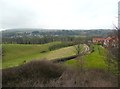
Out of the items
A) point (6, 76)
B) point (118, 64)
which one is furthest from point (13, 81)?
point (118, 64)

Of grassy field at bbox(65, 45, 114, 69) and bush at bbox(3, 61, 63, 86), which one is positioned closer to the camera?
bush at bbox(3, 61, 63, 86)

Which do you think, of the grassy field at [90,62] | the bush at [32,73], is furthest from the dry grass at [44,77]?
the grassy field at [90,62]

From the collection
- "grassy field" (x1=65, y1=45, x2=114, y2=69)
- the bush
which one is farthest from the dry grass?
"grassy field" (x1=65, y1=45, x2=114, y2=69)

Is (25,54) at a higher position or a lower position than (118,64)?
lower

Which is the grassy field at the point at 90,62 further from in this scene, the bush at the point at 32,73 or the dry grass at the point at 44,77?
the bush at the point at 32,73

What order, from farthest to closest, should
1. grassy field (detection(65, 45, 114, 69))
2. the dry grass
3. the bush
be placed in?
grassy field (detection(65, 45, 114, 69))
the bush
the dry grass

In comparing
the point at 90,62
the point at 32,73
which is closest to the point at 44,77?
the point at 32,73

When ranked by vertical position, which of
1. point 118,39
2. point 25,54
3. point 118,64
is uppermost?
point 118,39

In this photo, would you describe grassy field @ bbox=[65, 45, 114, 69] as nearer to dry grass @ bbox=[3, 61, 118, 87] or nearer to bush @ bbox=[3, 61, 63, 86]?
dry grass @ bbox=[3, 61, 118, 87]

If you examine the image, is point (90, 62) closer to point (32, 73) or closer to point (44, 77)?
point (44, 77)

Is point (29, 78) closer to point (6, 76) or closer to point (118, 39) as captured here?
point (6, 76)
